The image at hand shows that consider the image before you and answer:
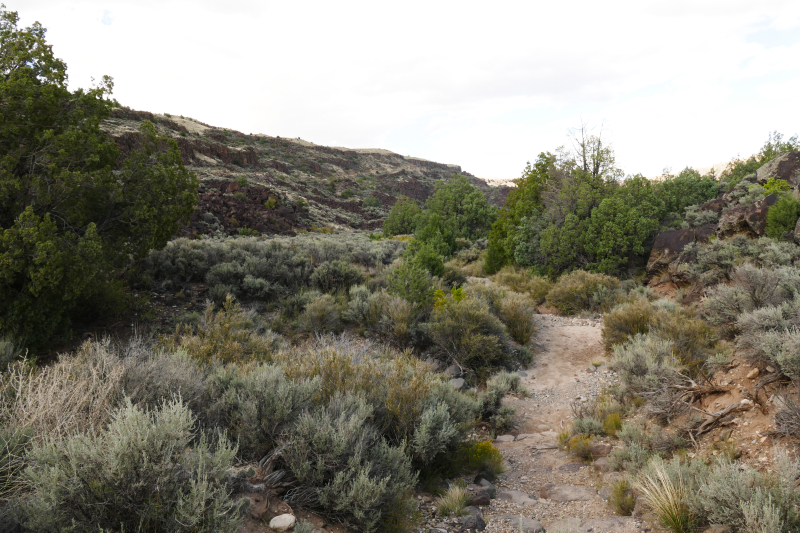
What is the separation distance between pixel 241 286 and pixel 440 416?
795 cm

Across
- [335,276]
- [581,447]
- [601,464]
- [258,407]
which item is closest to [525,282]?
[335,276]

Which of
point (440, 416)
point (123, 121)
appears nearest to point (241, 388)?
point (440, 416)

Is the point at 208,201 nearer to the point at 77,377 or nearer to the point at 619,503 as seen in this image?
the point at 77,377

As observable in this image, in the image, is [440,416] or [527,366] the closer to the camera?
[440,416]

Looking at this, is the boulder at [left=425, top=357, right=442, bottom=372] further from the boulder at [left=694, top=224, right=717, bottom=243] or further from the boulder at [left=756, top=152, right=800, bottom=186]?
the boulder at [left=756, top=152, right=800, bottom=186]

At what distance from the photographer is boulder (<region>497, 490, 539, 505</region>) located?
4348 mm

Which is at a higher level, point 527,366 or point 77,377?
point 77,377

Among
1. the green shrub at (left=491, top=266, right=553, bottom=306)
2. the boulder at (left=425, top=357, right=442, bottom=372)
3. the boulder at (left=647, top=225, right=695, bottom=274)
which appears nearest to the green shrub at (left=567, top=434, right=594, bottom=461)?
the boulder at (left=425, top=357, right=442, bottom=372)

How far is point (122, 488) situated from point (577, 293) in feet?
43.3

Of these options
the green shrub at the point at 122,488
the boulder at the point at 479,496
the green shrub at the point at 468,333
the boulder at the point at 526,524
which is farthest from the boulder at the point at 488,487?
the green shrub at the point at 468,333

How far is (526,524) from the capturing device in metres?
3.80

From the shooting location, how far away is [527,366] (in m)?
9.13

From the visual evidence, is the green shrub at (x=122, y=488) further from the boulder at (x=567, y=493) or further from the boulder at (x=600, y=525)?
the boulder at (x=567, y=493)

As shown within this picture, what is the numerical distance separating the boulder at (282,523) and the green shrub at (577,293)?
1186 cm
